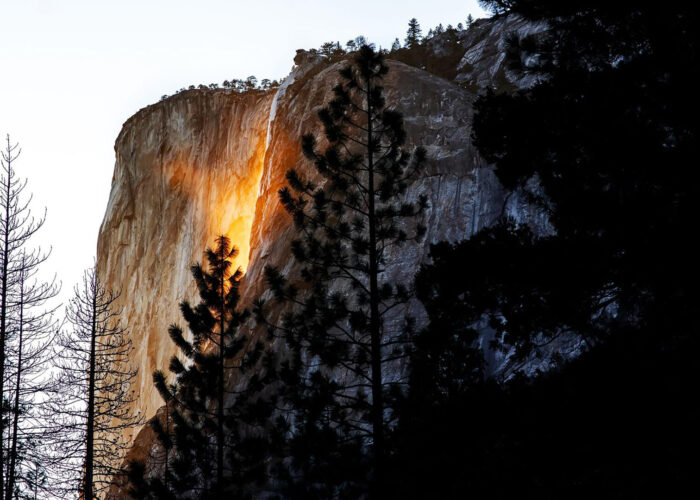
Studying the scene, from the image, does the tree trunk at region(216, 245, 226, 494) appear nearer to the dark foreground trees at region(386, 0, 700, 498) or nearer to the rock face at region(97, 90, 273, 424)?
the dark foreground trees at region(386, 0, 700, 498)

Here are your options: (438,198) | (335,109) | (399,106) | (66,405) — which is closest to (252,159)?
(399,106)

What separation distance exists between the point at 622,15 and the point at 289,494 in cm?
1134

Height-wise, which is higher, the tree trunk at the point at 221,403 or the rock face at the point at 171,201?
the rock face at the point at 171,201

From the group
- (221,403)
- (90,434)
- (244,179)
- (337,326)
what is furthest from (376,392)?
(244,179)

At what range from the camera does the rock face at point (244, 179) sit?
24.2m

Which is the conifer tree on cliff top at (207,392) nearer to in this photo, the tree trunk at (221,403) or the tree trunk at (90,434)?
the tree trunk at (221,403)

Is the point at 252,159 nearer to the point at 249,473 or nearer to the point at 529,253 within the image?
the point at 249,473

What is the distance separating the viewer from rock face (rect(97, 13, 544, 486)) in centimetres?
2420

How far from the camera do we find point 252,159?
39031 mm

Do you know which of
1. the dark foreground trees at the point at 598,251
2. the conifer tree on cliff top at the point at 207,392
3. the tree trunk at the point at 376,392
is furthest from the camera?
the conifer tree on cliff top at the point at 207,392

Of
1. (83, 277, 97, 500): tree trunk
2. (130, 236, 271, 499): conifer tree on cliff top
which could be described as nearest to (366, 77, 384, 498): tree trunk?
(130, 236, 271, 499): conifer tree on cliff top

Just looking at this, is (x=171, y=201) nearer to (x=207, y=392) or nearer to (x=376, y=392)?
(x=207, y=392)

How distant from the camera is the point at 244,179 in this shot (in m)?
39.1

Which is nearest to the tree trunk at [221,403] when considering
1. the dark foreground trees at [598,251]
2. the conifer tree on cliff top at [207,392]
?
the conifer tree on cliff top at [207,392]
